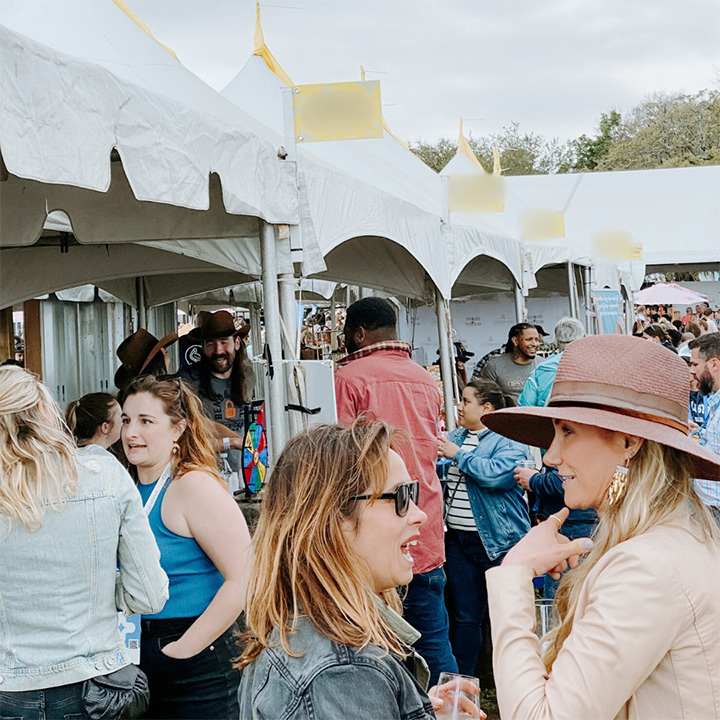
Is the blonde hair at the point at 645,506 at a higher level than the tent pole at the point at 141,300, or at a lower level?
lower

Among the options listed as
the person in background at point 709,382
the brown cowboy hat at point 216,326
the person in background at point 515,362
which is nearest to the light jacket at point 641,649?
the person in background at point 709,382

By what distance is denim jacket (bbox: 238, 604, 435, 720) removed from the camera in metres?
1.30

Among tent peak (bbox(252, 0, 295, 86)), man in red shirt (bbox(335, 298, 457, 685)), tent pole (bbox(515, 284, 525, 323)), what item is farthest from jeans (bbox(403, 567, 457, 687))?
tent pole (bbox(515, 284, 525, 323))

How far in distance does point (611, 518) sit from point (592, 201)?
21.0 meters

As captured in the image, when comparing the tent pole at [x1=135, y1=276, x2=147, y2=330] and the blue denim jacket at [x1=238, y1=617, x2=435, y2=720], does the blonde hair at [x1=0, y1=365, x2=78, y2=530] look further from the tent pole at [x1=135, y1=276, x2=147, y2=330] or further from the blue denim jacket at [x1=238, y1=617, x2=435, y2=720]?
the tent pole at [x1=135, y1=276, x2=147, y2=330]

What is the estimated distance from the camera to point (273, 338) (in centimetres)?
375

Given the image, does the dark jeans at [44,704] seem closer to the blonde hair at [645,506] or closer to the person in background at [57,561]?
the person in background at [57,561]

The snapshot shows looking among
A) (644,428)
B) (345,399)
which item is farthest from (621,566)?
(345,399)

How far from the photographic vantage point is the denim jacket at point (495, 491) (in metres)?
4.14

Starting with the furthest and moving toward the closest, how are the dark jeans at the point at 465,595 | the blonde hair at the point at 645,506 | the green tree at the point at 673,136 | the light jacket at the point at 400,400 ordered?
the green tree at the point at 673,136 < the dark jeans at the point at 465,595 < the light jacket at the point at 400,400 < the blonde hair at the point at 645,506

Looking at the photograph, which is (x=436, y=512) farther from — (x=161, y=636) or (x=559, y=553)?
(x=559, y=553)

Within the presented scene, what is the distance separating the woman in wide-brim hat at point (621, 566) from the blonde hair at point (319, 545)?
0.79 ft

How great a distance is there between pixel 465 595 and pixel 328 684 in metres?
3.24

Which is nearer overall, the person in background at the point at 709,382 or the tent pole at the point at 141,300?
the person in background at the point at 709,382
